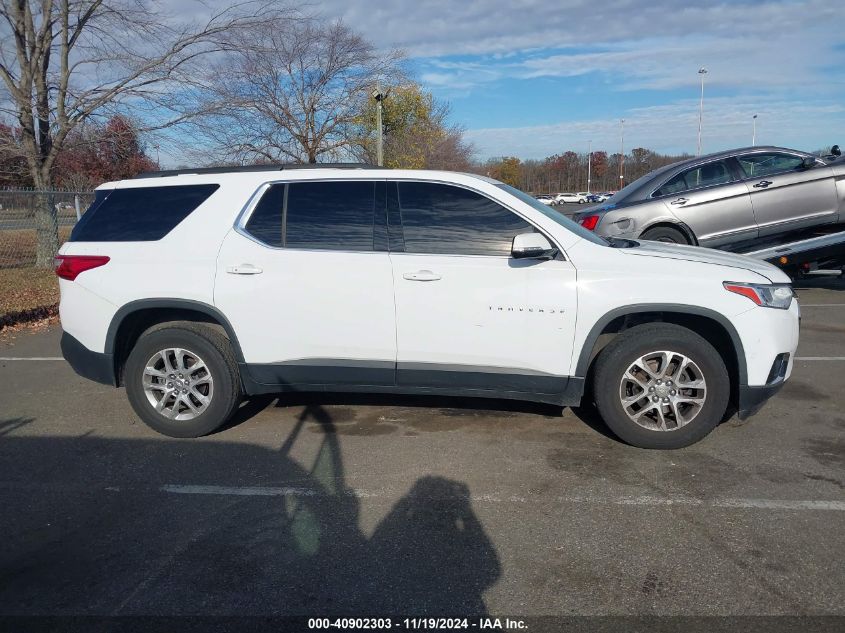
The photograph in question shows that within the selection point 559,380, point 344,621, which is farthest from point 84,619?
point 559,380

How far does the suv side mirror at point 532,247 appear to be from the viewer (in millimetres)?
4191

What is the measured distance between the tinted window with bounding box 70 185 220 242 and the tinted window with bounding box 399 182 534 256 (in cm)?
150

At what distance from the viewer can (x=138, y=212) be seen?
4.91 m

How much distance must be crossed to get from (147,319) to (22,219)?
1102cm

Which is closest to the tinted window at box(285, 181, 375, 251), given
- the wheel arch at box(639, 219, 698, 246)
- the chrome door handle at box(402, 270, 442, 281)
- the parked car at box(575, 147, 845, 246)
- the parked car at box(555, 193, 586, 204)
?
the chrome door handle at box(402, 270, 442, 281)

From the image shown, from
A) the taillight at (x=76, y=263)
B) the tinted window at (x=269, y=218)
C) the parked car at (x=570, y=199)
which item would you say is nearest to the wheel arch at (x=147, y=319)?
the taillight at (x=76, y=263)

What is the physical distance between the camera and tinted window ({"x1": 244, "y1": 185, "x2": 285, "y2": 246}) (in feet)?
15.4

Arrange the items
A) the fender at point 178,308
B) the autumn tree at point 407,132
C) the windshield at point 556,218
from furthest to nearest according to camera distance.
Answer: the autumn tree at point 407,132
the fender at point 178,308
the windshield at point 556,218

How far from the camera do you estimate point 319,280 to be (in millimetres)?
4543

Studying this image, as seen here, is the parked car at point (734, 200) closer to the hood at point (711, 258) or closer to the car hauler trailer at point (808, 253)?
the car hauler trailer at point (808, 253)

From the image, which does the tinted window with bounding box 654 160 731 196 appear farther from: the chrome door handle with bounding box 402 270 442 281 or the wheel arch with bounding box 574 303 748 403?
the chrome door handle with bounding box 402 270 442 281

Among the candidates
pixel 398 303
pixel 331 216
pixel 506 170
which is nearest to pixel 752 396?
pixel 398 303

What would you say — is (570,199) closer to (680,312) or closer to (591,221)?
(591,221)

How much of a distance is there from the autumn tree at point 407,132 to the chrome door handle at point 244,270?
15773 millimetres
